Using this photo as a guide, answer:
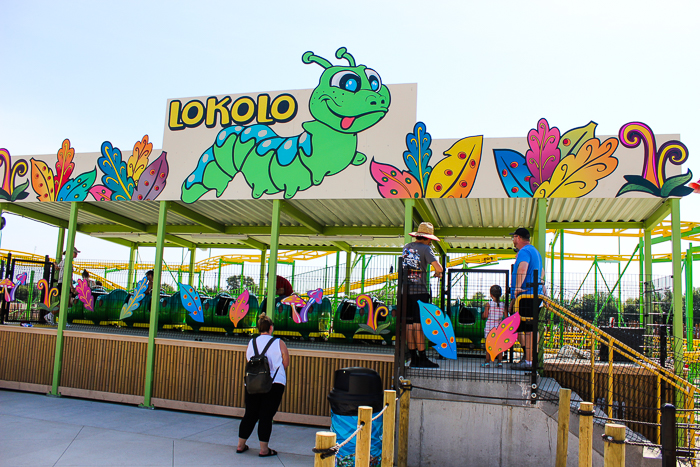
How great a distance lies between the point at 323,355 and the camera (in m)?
8.63

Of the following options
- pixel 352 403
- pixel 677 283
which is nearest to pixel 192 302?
pixel 352 403

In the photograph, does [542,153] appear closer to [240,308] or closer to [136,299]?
[240,308]

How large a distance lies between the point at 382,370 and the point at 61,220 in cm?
1052

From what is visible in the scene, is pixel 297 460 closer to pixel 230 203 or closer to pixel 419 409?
pixel 419 409

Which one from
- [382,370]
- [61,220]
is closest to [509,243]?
[382,370]

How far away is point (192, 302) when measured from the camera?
1028cm

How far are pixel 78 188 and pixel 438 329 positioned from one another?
8.18 m

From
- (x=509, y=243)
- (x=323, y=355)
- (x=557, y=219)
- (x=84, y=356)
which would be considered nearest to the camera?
(x=323, y=355)

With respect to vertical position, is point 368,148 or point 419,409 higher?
point 368,148

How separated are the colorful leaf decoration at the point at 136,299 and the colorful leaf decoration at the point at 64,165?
2643mm

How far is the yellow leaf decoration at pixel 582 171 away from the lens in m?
7.83

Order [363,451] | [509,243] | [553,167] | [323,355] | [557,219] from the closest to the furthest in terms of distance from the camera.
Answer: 1. [363,451]
2. [553,167]
3. [323,355]
4. [557,219]
5. [509,243]

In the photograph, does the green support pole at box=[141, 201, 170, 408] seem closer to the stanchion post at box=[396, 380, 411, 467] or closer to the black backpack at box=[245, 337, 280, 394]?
the black backpack at box=[245, 337, 280, 394]

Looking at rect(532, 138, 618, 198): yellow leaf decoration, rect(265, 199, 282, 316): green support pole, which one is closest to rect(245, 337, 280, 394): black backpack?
rect(265, 199, 282, 316): green support pole
